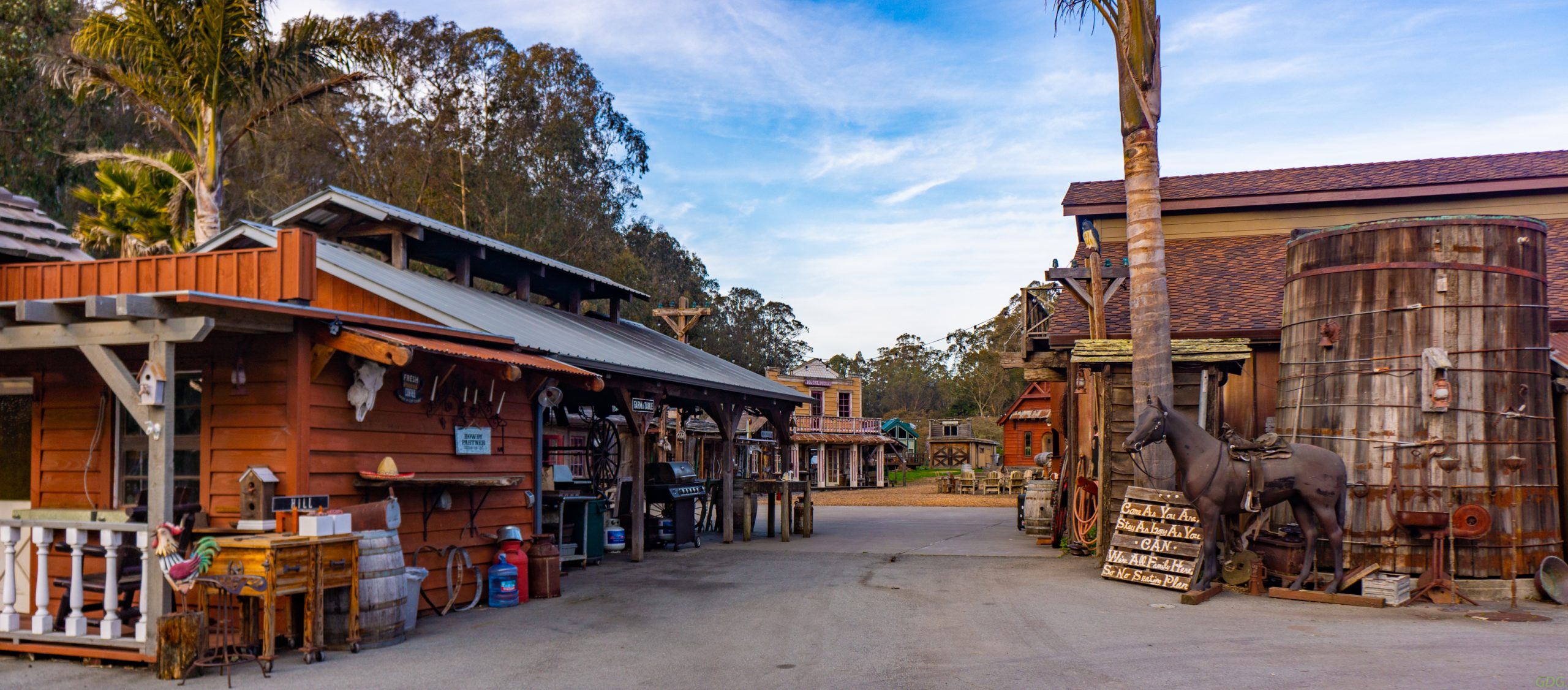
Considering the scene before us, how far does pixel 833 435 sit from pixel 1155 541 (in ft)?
118

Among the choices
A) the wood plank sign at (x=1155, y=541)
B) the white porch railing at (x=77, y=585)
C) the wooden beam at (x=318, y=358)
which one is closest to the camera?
the white porch railing at (x=77, y=585)

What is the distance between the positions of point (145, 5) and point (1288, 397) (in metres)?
19.3

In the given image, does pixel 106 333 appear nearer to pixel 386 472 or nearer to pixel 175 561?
pixel 175 561

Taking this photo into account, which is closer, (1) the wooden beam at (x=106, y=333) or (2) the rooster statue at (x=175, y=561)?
(2) the rooster statue at (x=175, y=561)

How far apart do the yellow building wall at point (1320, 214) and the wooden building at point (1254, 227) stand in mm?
20

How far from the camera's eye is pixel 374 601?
27.9ft

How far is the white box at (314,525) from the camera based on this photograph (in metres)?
8.10

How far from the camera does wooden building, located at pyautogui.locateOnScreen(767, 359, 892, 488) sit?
47.6m

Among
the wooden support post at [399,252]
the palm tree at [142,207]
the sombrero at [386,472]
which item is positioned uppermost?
the palm tree at [142,207]

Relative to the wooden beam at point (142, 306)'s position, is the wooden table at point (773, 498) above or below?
below

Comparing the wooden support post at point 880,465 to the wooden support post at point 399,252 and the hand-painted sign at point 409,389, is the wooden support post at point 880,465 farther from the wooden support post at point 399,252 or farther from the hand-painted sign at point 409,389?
the hand-painted sign at point 409,389

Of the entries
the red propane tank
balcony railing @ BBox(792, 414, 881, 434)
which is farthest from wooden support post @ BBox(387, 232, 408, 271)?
balcony railing @ BBox(792, 414, 881, 434)

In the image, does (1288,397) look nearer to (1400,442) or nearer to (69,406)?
(1400,442)

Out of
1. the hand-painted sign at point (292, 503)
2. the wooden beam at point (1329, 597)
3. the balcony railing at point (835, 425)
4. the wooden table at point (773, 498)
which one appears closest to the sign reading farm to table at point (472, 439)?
the hand-painted sign at point (292, 503)
